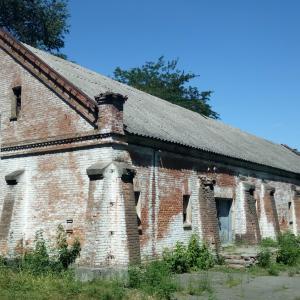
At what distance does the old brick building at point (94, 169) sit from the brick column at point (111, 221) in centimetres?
3

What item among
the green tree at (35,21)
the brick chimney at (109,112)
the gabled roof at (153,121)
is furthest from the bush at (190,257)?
the green tree at (35,21)

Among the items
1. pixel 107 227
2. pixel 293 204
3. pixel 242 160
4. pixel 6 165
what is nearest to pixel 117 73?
pixel 293 204

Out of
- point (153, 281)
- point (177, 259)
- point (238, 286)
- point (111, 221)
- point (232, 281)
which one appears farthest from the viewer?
point (177, 259)

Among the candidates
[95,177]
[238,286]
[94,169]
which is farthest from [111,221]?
[238,286]

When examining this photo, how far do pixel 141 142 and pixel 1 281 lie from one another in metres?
5.85

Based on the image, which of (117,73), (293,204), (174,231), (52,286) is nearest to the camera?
(52,286)

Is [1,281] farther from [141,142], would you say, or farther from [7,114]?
[7,114]

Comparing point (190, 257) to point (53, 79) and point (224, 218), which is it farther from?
point (53, 79)

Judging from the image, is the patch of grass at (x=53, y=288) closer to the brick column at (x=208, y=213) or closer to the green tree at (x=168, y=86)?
the brick column at (x=208, y=213)

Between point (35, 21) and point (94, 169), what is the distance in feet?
80.5

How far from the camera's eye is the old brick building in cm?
1257

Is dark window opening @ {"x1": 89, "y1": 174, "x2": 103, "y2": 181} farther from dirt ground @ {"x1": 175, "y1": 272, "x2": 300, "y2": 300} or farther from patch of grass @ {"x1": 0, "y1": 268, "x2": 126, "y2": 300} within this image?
Result: dirt ground @ {"x1": 175, "y1": 272, "x2": 300, "y2": 300}

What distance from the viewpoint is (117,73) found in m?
50.5

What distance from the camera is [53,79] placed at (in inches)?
573
